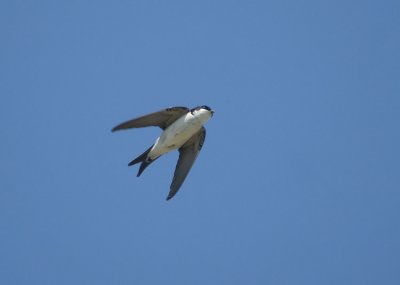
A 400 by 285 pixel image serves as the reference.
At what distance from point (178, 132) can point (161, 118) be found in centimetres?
40

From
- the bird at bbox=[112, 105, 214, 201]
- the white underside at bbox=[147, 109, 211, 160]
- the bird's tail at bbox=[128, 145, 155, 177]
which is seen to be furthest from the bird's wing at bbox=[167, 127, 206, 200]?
the bird's tail at bbox=[128, 145, 155, 177]

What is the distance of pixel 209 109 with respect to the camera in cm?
1307

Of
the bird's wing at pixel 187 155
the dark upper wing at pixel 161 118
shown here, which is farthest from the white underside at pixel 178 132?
the bird's wing at pixel 187 155

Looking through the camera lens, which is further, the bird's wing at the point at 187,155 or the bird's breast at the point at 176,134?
the bird's wing at the point at 187,155

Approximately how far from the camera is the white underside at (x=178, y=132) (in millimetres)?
13047

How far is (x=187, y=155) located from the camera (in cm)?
1368

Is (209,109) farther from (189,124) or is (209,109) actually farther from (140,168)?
(140,168)

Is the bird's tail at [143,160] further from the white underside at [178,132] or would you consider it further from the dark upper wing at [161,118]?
the dark upper wing at [161,118]

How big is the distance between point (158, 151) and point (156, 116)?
497 millimetres

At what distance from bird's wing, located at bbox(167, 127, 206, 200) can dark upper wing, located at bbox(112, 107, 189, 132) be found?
1.56 ft

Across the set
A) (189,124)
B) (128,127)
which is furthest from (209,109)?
(128,127)

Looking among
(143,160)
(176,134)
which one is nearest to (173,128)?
(176,134)

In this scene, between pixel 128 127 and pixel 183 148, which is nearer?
pixel 128 127

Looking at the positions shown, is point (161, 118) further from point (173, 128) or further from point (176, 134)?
point (176, 134)
